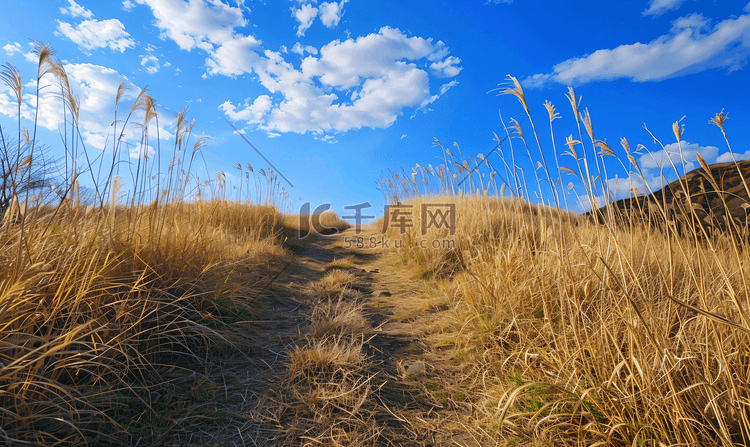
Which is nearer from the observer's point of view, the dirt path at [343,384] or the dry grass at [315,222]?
the dirt path at [343,384]

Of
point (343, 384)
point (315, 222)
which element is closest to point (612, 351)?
point (343, 384)

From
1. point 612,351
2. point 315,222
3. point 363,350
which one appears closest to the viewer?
point 612,351

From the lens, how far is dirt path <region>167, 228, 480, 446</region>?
142 cm

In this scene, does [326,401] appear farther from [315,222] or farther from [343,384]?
[315,222]

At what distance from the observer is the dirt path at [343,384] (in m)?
1.42

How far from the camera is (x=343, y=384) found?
169 cm

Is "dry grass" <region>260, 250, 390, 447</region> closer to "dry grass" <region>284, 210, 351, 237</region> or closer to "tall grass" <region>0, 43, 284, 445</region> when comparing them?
"tall grass" <region>0, 43, 284, 445</region>

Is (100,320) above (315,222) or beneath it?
beneath

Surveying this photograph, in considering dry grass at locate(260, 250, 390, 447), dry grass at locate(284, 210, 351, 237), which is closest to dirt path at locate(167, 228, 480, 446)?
dry grass at locate(260, 250, 390, 447)

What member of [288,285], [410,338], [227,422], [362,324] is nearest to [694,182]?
[410,338]

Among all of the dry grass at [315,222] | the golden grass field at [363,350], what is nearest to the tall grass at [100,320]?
the golden grass field at [363,350]

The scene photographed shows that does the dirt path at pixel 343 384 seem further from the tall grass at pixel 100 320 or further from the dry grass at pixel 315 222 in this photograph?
the dry grass at pixel 315 222

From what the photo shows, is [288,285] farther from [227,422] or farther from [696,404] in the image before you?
[696,404]

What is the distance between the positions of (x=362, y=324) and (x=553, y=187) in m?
1.58
